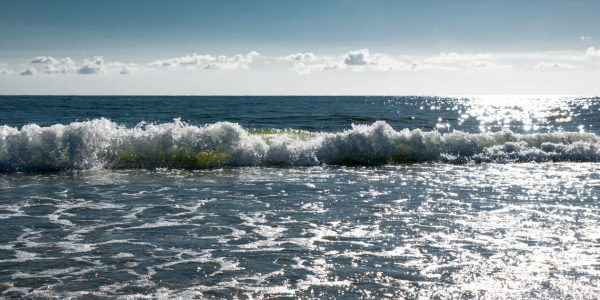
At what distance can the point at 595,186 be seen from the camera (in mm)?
8836

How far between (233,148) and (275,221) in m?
6.88

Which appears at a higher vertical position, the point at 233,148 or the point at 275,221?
the point at 233,148

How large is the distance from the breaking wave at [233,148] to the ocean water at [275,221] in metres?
0.06

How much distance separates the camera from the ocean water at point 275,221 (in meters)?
4.02

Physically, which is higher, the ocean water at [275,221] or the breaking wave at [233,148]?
the breaking wave at [233,148]

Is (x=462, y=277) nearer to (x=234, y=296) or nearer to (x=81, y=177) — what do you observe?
(x=234, y=296)

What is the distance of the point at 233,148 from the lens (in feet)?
41.8

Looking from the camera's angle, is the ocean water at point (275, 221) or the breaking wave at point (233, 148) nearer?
the ocean water at point (275, 221)

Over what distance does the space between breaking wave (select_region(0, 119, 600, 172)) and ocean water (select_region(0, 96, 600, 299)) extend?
56mm

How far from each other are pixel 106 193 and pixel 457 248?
20.7 ft

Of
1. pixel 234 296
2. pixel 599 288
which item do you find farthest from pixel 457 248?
pixel 234 296

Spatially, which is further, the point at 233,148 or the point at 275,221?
the point at 233,148

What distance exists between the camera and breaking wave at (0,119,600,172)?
464 inches

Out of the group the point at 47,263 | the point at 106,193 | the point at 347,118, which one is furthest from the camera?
the point at 347,118
